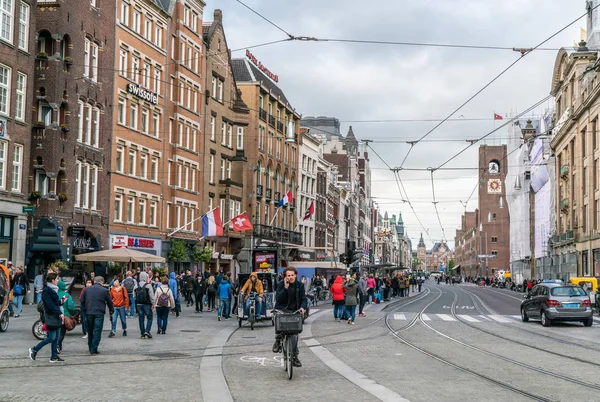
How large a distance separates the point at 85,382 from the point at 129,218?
33.9 m

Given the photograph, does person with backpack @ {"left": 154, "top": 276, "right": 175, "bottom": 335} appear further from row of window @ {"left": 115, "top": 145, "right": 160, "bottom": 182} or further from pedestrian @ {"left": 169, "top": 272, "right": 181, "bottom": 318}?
row of window @ {"left": 115, "top": 145, "right": 160, "bottom": 182}

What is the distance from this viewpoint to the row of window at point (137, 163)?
147 ft

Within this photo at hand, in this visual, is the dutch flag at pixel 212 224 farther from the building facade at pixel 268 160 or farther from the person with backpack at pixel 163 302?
the person with backpack at pixel 163 302

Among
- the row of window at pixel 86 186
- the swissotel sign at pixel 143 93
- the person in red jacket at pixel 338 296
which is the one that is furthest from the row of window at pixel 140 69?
the person in red jacket at pixel 338 296

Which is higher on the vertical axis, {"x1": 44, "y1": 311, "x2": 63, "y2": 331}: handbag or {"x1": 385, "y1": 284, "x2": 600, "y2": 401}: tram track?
{"x1": 44, "y1": 311, "x2": 63, "y2": 331}: handbag

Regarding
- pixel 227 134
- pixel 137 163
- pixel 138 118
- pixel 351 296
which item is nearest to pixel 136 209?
pixel 137 163

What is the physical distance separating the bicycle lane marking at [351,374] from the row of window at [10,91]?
18976mm

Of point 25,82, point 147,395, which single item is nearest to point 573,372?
point 147,395

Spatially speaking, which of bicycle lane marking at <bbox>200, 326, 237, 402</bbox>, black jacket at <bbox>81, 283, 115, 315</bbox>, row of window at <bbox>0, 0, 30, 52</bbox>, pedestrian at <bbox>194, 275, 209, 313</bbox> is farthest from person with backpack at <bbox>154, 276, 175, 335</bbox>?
row of window at <bbox>0, 0, 30, 52</bbox>

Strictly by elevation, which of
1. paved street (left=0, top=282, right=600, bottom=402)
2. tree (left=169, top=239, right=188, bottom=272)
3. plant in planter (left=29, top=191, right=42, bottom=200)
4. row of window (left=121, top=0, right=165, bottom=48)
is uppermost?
row of window (left=121, top=0, right=165, bottom=48)

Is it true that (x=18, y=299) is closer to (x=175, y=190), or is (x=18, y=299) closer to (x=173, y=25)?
(x=175, y=190)

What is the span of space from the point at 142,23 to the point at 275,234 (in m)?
26.3

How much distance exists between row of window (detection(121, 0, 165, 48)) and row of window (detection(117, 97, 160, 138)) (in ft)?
13.6

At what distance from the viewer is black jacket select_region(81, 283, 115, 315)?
16.8 meters
